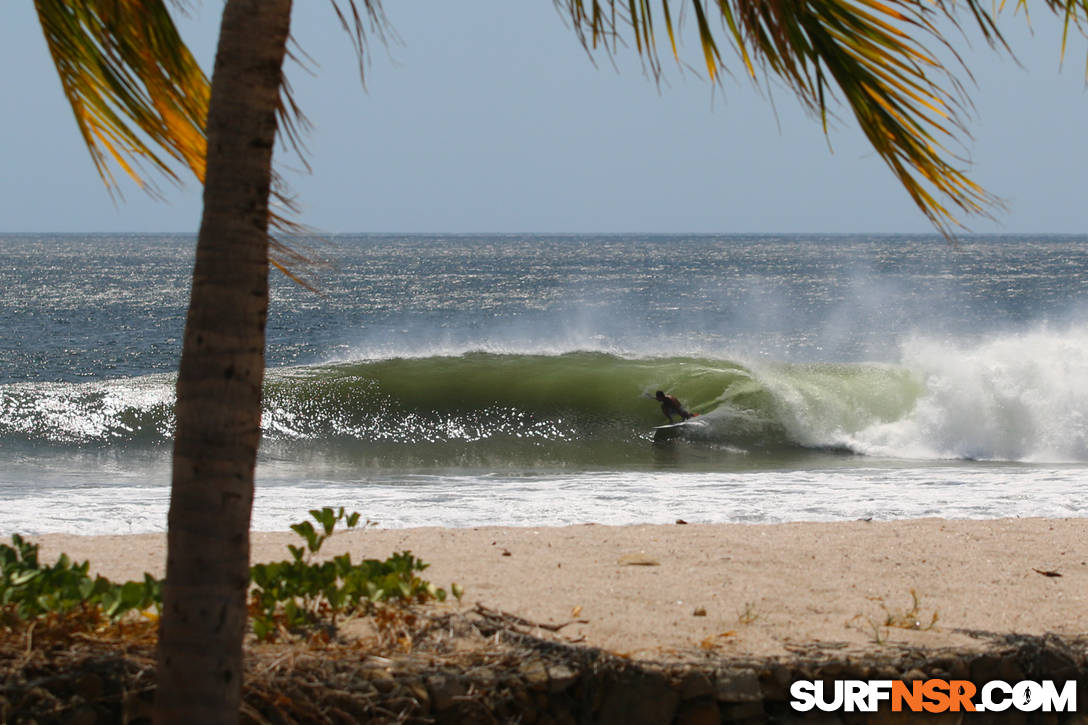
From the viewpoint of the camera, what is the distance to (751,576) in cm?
482

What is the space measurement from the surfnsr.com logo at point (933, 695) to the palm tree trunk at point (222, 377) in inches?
76.0

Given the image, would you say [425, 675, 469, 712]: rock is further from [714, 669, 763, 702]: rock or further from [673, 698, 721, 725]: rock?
[714, 669, 763, 702]: rock

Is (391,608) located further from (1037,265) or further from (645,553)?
(1037,265)

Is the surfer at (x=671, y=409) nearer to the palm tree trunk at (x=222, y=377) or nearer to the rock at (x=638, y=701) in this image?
the rock at (x=638, y=701)

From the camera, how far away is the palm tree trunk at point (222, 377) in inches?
85.4

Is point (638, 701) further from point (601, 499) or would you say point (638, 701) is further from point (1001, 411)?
point (1001, 411)

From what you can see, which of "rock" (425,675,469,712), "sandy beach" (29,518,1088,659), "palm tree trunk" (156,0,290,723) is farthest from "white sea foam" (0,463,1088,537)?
"palm tree trunk" (156,0,290,723)

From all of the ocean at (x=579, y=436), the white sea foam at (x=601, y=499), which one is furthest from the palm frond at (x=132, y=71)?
the white sea foam at (x=601, y=499)

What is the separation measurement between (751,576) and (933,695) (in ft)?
4.77

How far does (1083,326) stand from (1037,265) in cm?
9286

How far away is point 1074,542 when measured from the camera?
5.85m

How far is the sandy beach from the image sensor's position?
386cm

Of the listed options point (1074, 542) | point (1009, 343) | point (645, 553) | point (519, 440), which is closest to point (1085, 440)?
point (1009, 343)

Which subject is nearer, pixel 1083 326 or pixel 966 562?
pixel 966 562
